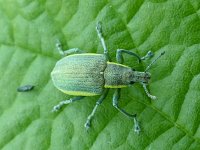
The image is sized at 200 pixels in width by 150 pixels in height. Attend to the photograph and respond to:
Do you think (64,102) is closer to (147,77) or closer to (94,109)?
(94,109)

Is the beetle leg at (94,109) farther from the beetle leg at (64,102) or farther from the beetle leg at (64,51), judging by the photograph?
the beetle leg at (64,51)

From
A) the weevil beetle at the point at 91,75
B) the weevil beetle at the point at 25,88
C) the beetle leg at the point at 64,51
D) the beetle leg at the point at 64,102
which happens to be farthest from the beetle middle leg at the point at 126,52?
the weevil beetle at the point at 25,88

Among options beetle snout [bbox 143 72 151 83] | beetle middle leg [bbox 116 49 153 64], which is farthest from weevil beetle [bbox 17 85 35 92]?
beetle snout [bbox 143 72 151 83]

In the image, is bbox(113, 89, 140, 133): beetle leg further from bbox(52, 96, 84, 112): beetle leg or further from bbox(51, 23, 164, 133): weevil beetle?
bbox(52, 96, 84, 112): beetle leg

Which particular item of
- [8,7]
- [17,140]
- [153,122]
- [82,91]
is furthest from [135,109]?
[8,7]

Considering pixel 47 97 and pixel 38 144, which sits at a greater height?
pixel 47 97

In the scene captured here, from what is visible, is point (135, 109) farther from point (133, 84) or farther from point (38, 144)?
point (38, 144)
